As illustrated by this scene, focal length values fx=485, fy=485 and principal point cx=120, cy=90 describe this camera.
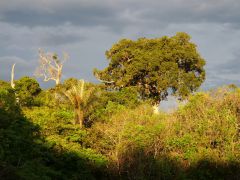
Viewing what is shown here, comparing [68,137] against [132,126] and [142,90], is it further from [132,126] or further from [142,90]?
[142,90]

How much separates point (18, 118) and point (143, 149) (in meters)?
6.72

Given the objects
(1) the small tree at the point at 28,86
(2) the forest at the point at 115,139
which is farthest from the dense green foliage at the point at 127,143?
(1) the small tree at the point at 28,86

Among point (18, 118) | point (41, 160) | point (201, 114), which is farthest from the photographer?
point (201, 114)

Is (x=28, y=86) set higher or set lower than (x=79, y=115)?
higher

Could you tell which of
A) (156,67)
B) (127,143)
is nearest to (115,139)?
(127,143)

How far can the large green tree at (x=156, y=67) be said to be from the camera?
49375 millimetres

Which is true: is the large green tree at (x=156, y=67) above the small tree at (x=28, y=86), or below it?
above

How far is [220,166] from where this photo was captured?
26000 millimetres

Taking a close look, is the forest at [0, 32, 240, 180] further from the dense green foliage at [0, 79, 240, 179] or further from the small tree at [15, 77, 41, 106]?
the small tree at [15, 77, 41, 106]

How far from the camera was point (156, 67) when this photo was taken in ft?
163

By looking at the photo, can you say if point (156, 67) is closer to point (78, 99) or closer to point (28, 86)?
point (28, 86)

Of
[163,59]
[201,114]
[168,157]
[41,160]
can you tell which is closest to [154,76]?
[163,59]

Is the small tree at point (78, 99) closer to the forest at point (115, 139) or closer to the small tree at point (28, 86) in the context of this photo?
Result: the forest at point (115, 139)

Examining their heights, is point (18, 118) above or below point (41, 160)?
above
